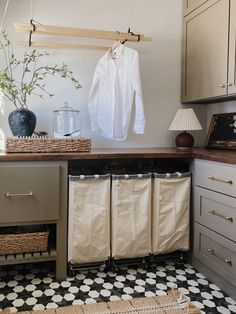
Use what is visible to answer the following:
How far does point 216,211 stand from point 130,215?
57 centimetres

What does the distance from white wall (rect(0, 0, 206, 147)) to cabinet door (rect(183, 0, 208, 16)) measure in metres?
0.06

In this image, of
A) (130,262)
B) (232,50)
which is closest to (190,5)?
(232,50)

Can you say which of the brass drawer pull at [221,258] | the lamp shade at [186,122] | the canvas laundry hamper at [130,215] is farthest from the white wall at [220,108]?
the brass drawer pull at [221,258]

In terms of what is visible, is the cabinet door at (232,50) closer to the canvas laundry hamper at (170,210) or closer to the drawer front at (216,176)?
the drawer front at (216,176)

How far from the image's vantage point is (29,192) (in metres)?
2.03

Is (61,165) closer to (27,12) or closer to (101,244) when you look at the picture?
(101,244)

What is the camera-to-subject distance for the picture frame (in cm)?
258

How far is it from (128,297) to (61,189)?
0.78 meters

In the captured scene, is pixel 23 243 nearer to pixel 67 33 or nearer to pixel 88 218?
Result: pixel 88 218

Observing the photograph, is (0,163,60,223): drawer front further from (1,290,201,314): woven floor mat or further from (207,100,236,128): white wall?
(207,100,236,128): white wall

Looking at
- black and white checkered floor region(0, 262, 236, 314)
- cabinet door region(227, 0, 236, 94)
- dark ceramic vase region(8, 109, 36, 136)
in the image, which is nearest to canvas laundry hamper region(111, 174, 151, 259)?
black and white checkered floor region(0, 262, 236, 314)

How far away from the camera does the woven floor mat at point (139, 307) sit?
1.74 m

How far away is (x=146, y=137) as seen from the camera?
9.36ft

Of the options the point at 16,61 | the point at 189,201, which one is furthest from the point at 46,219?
the point at 16,61
